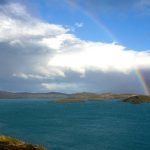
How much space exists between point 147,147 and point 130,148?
5005mm

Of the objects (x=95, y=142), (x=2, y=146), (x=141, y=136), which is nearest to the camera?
(x=2, y=146)

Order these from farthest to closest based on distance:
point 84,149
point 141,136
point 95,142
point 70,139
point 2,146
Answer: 1. point 141,136
2. point 70,139
3. point 95,142
4. point 84,149
5. point 2,146

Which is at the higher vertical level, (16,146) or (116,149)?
(16,146)

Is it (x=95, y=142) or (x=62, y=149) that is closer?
(x=62, y=149)

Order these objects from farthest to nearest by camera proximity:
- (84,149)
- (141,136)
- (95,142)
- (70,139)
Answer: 1. (141,136)
2. (70,139)
3. (95,142)
4. (84,149)

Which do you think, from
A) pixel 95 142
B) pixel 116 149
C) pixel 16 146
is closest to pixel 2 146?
pixel 16 146

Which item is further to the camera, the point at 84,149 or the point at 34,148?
the point at 84,149

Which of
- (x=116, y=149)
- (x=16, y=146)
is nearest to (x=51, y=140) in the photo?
(x=116, y=149)

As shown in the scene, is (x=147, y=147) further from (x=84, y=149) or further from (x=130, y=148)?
(x=84, y=149)

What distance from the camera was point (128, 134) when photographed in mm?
103812

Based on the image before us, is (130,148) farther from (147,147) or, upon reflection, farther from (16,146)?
(16,146)

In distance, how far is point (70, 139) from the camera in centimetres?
9188

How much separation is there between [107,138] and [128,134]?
12.9 meters

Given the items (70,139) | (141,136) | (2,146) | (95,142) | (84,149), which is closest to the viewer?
(2,146)
